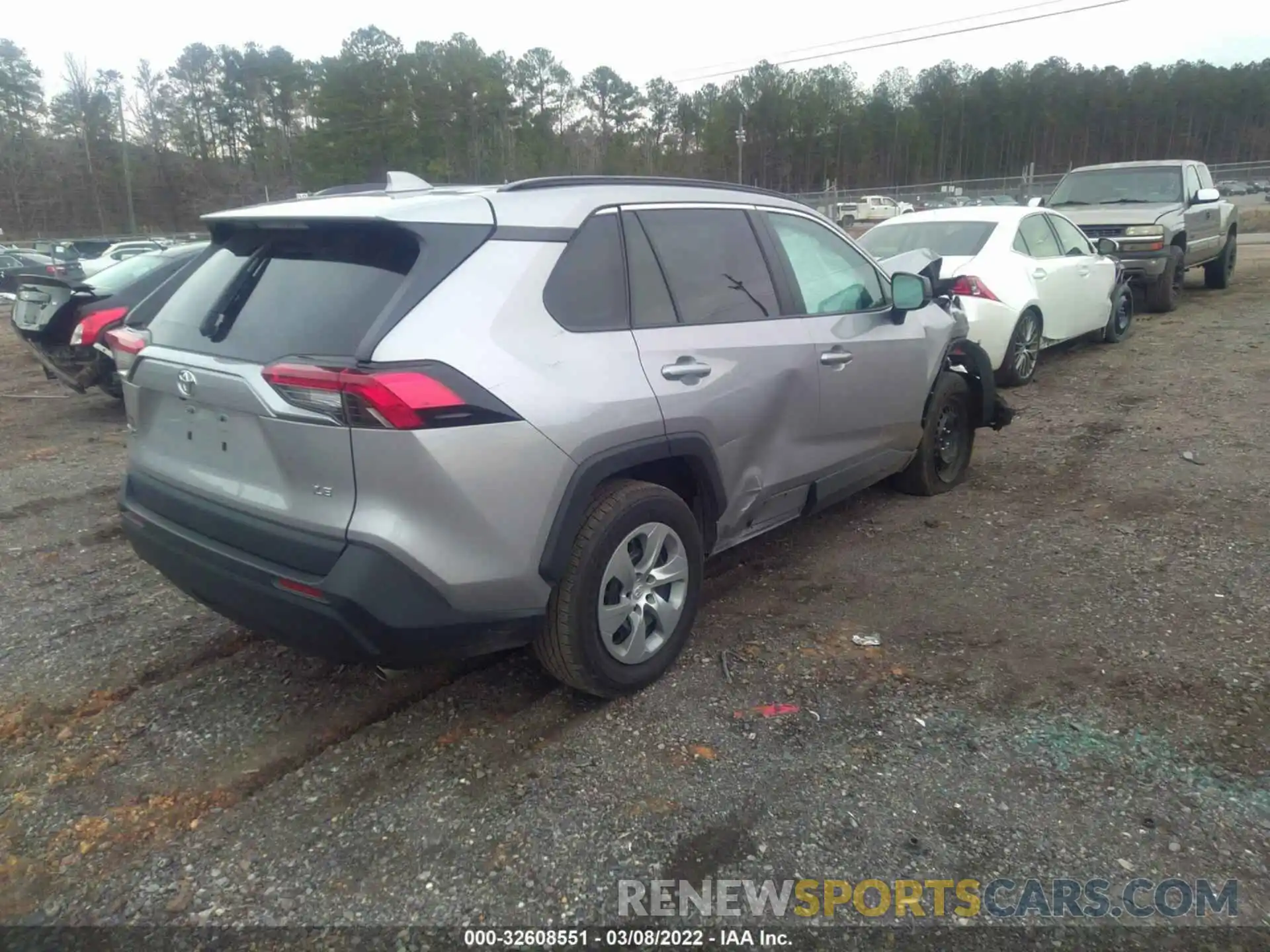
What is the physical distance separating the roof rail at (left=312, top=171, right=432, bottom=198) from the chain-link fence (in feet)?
84.4

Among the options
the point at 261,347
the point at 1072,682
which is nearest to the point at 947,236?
the point at 1072,682

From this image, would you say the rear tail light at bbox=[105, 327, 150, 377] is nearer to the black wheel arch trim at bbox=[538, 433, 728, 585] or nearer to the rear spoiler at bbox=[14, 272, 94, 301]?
the black wheel arch trim at bbox=[538, 433, 728, 585]

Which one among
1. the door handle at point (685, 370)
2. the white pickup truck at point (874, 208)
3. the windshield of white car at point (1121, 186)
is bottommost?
the door handle at point (685, 370)

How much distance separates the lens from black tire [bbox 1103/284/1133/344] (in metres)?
10.3

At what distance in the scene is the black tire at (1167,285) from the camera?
39.5 ft

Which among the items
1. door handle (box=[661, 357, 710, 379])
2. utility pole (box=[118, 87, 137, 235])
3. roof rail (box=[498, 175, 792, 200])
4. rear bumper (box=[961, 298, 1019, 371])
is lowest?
rear bumper (box=[961, 298, 1019, 371])

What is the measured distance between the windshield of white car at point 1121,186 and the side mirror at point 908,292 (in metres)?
9.75

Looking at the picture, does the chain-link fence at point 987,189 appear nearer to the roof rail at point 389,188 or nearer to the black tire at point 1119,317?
the black tire at point 1119,317

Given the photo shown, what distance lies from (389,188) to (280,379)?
3.58ft

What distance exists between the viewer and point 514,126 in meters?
49.3

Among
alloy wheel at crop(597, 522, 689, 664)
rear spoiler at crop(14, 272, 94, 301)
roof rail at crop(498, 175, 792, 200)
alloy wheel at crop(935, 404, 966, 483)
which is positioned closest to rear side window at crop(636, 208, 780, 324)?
roof rail at crop(498, 175, 792, 200)

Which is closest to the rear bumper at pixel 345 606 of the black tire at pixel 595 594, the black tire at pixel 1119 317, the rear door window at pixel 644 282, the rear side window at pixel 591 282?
the black tire at pixel 595 594

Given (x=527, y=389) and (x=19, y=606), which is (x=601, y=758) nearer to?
(x=527, y=389)

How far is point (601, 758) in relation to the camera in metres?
3.08
